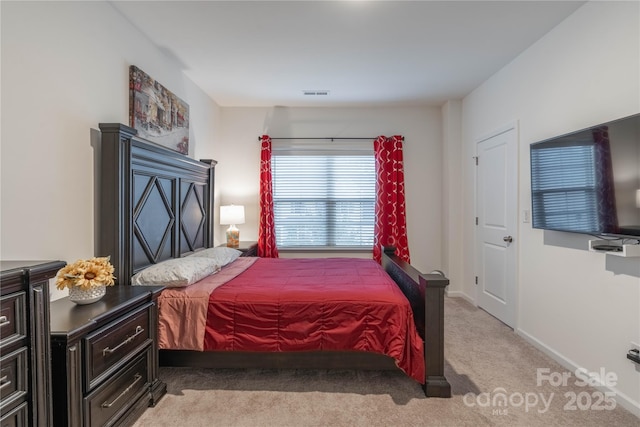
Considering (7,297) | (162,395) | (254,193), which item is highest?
(254,193)

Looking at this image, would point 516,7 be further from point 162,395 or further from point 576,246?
point 162,395

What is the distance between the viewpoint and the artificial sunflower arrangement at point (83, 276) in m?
1.63

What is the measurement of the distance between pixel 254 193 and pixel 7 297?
3625 millimetres

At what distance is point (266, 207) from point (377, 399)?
9.88 feet

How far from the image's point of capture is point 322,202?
15.4ft

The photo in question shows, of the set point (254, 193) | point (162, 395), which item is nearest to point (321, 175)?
point (254, 193)

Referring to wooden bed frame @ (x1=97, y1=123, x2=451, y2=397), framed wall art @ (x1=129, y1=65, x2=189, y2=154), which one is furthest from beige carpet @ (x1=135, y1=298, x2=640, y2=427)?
framed wall art @ (x1=129, y1=65, x2=189, y2=154)

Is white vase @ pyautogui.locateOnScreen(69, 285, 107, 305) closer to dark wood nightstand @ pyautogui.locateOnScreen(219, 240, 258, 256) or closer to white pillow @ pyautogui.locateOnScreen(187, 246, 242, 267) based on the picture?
white pillow @ pyautogui.locateOnScreen(187, 246, 242, 267)

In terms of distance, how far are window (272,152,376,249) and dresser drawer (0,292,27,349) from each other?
3580mm

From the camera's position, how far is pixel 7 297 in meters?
1.08

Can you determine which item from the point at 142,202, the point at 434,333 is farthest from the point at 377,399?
the point at 142,202

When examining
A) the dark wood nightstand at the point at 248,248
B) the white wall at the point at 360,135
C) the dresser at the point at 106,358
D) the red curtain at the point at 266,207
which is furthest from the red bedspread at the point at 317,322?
the white wall at the point at 360,135

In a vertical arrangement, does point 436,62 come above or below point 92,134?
above

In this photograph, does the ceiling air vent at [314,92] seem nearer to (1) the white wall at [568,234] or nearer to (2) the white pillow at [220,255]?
(1) the white wall at [568,234]
